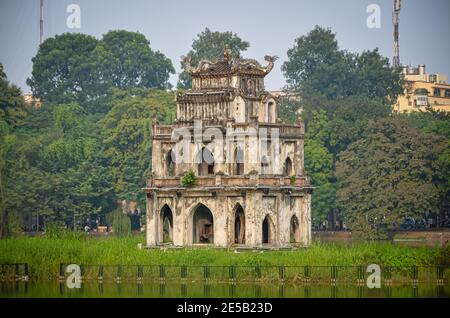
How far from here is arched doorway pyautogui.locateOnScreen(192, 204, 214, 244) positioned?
93.6 m

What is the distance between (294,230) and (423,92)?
63414 millimetres

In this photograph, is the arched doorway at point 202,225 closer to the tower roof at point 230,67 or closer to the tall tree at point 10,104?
the tower roof at point 230,67

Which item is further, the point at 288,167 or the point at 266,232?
the point at 288,167

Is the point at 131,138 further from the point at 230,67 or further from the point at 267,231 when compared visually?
the point at 267,231

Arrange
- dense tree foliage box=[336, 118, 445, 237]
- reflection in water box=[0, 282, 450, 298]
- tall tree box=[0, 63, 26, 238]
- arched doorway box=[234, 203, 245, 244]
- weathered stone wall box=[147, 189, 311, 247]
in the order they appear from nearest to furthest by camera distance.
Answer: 1. reflection in water box=[0, 282, 450, 298]
2. weathered stone wall box=[147, 189, 311, 247]
3. arched doorway box=[234, 203, 245, 244]
4. dense tree foliage box=[336, 118, 445, 237]
5. tall tree box=[0, 63, 26, 238]

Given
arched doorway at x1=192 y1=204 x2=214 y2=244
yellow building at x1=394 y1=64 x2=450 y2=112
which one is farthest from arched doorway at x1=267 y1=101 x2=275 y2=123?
yellow building at x1=394 y1=64 x2=450 y2=112

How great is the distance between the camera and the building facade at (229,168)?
91.6 meters

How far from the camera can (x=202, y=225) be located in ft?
308

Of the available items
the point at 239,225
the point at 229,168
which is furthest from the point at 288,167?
the point at 239,225

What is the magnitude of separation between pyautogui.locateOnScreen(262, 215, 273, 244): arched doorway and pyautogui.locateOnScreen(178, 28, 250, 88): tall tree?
4699 cm

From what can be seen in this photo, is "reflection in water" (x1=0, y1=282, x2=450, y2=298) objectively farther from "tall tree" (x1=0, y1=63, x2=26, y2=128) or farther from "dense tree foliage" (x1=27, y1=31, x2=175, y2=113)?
"dense tree foliage" (x1=27, y1=31, x2=175, y2=113)

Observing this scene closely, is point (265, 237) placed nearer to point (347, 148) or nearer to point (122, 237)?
point (122, 237)

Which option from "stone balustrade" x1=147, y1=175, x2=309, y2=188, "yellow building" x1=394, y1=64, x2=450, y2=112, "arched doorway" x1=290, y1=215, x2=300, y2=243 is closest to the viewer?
"stone balustrade" x1=147, y1=175, x2=309, y2=188
